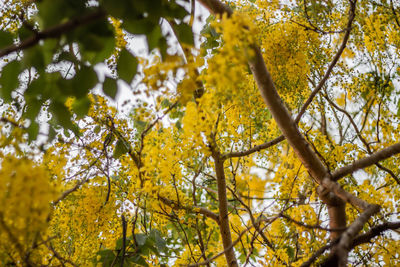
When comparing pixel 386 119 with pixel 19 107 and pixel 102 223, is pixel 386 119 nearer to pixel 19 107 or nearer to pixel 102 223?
pixel 102 223

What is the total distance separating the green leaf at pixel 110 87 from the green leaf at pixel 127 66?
0.20 ft

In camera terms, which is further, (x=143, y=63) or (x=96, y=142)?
(x=96, y=142)

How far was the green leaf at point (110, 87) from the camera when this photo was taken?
0.93m

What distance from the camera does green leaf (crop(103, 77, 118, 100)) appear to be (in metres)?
0.93

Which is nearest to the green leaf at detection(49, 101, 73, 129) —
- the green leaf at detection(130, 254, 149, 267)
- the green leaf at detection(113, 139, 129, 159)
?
the green leaf at detection(113, 139, 129, 159)

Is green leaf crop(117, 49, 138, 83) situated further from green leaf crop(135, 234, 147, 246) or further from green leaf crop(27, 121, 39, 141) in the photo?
green leaf crop(135, 234, 147, 246)

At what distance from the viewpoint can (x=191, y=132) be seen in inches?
53.1

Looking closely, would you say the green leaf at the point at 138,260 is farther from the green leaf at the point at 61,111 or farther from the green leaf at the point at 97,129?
the green leaf at the point at 61,111

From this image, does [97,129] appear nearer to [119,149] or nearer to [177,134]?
[119,149]

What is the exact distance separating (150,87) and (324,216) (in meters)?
1.43

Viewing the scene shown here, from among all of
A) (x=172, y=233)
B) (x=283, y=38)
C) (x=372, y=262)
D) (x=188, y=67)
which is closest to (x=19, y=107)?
(x=188, y=67)

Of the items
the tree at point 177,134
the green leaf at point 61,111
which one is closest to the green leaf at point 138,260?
the tree at point 177,134

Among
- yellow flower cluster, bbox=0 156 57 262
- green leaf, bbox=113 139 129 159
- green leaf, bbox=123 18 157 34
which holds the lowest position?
yellow flower cluster, bbox=0 156 57 262

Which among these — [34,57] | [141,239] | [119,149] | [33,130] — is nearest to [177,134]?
[119,149]
